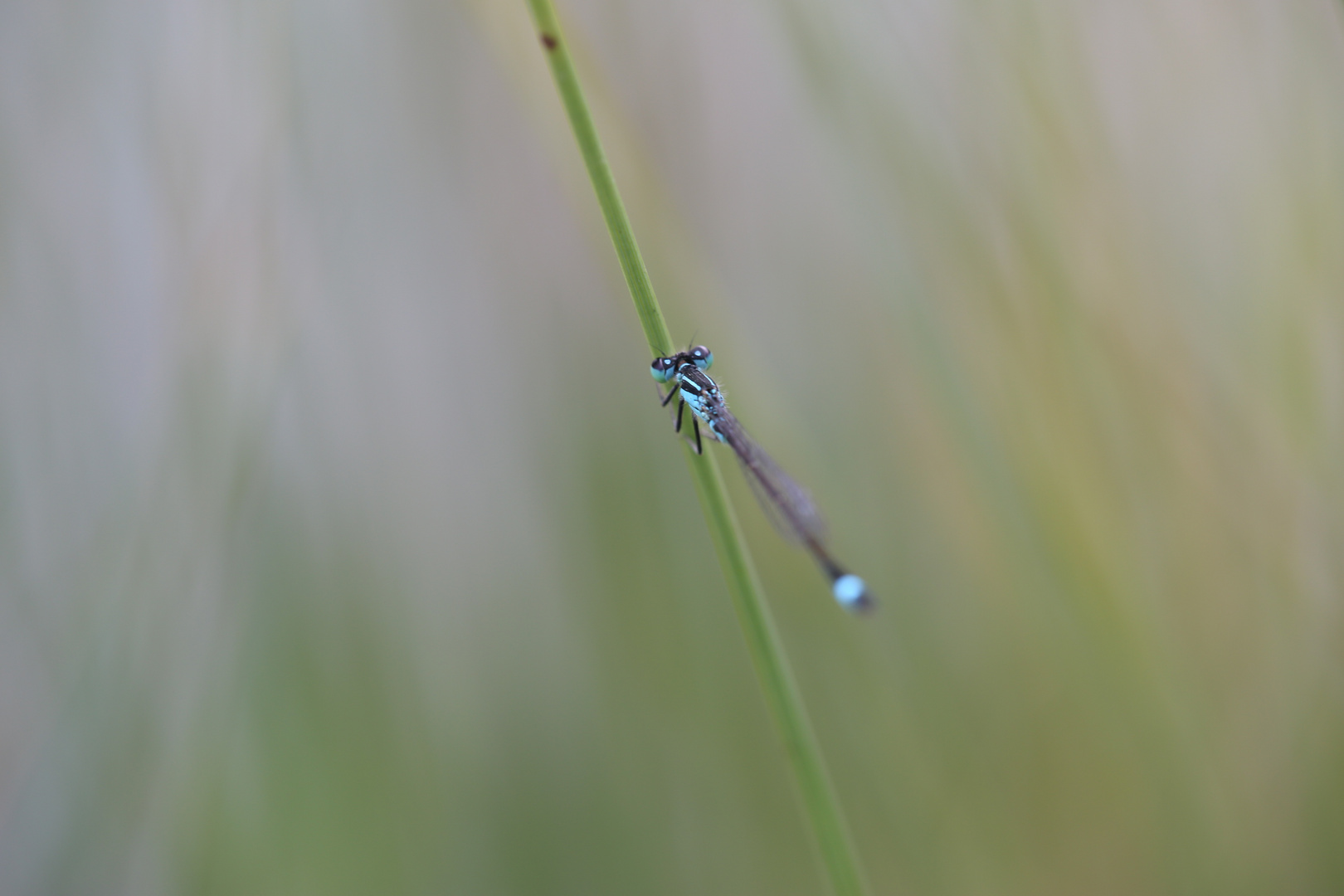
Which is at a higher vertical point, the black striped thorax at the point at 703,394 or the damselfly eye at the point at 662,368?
the black striped thorax at the point at 703,394

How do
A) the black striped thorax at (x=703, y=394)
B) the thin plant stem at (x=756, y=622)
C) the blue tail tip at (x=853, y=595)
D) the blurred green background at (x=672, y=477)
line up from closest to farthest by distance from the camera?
A: the thin plant stem at (x=756, y=622) < the blue tail tip at (x=853, y=595) < the blurred green background at (x=672, y=477) < the black striped thorax at (x=703, y=394)

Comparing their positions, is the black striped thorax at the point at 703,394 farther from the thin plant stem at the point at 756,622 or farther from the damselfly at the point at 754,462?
the thin plant stem at the point at 756,622

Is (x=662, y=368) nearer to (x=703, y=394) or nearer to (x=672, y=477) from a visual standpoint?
(x=703, y=394)

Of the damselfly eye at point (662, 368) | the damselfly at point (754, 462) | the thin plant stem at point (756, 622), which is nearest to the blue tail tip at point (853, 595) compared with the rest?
the damselfly at point (754, 462)

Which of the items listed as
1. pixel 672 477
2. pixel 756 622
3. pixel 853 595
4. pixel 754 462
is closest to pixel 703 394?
pixel 754 462

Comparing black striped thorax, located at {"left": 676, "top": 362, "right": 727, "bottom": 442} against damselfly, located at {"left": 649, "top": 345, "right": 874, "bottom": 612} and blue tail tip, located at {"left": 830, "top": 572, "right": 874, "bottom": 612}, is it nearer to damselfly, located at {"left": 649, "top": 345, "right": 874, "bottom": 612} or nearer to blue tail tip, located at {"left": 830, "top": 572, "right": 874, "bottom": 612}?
damselfly, located at {"left": 649, "top": 345, "right": 874, "bottom": 612}

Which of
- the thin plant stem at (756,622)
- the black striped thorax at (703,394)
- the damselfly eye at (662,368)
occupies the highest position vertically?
the black striped thorax at (703,394)

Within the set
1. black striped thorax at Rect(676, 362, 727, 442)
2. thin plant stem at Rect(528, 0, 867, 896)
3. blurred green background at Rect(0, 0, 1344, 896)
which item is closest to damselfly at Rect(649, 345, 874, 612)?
black striped thorax at Rect(676, 362, 727, 442)

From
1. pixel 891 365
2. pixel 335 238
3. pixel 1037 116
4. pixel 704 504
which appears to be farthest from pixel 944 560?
pixel 335 238
